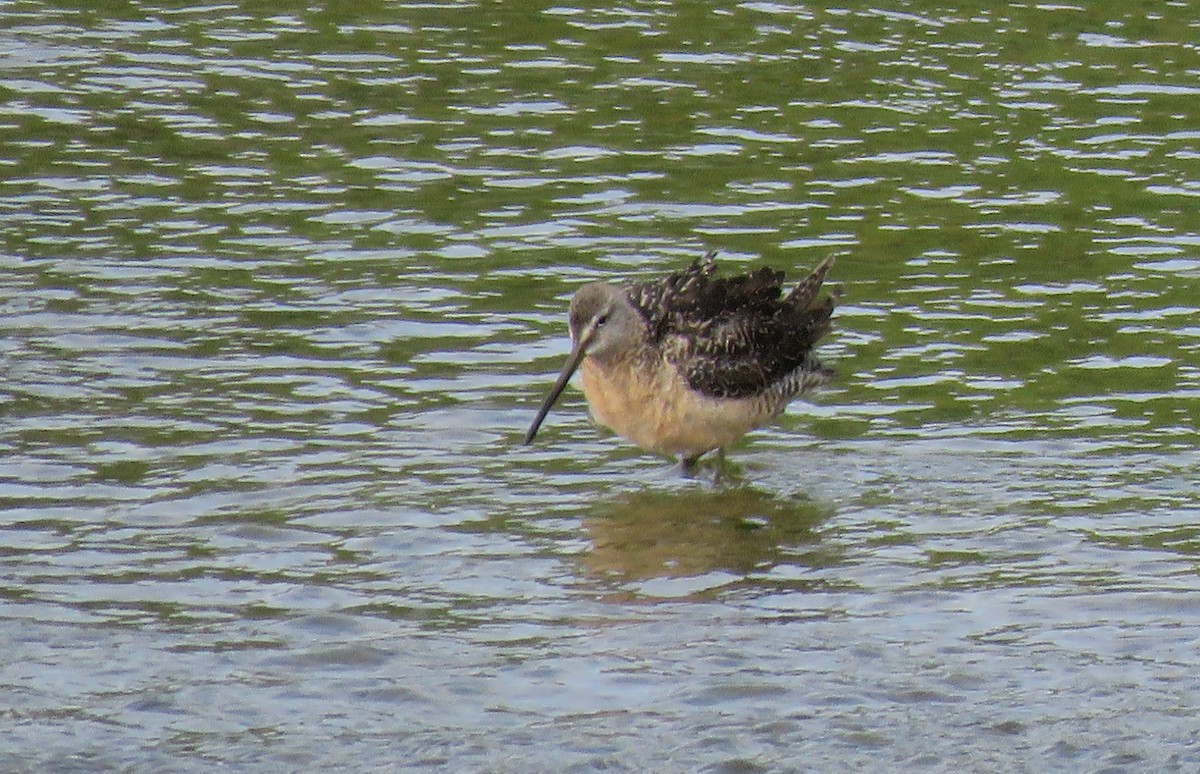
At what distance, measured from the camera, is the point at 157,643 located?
25.4 ft

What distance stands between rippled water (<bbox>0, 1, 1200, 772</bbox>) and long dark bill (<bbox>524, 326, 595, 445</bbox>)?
0.65 feet

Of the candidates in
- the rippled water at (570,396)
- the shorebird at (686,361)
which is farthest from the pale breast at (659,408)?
the rippled water at (570,396)

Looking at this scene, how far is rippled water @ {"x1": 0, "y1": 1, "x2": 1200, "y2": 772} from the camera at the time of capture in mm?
7324

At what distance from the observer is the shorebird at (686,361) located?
33.0 feet

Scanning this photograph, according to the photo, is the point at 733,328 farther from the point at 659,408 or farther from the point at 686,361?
the point at 659,408

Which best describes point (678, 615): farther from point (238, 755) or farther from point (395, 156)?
point (395, 156)

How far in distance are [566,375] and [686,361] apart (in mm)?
510

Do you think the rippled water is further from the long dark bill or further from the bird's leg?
the long dark bill

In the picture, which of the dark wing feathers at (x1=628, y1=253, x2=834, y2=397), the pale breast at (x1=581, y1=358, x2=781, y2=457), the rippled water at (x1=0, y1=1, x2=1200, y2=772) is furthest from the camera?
the dark wing feathers at (x1=628, y1=253, x2=834, y2=397)

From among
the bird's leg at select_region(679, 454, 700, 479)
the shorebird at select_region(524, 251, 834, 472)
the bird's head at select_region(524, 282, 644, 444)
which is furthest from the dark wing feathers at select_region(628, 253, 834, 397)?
the bird's leg at select_region(679, 454, 700, 479)

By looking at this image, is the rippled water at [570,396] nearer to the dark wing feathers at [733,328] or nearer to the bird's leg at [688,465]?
the bird's leg at [688,465]

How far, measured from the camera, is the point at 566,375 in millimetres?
10172

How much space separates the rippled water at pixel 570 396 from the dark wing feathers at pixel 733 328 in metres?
0.37

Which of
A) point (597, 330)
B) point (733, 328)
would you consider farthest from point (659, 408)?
point (733, 328)
